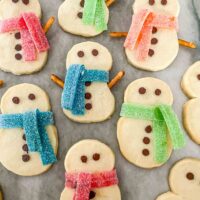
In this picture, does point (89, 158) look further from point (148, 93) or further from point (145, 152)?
point (148, 93)

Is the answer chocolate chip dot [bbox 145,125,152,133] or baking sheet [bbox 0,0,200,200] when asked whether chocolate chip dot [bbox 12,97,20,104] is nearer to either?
baking sheet [bbox 0,0,200,200]

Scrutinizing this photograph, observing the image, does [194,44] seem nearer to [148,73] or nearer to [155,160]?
[148,73]

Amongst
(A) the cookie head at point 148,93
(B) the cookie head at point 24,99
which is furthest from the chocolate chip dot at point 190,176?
(B) the cookie head at point 24,99

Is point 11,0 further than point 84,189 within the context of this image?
Yes

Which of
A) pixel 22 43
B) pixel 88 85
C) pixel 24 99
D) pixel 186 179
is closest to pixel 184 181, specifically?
pixel 186 179

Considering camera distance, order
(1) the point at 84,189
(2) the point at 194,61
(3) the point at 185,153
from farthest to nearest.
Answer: (2) the point at 194,61 < (3) the point at 185,153 < (1) the point at 84,189

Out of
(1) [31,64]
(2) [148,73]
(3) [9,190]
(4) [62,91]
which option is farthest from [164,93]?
(3) [9,190]
